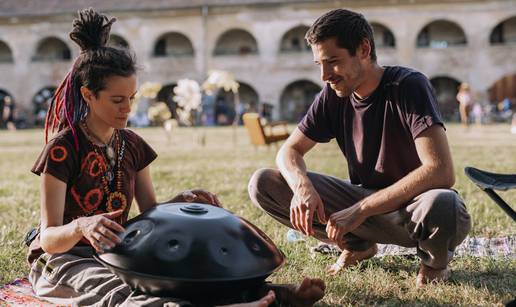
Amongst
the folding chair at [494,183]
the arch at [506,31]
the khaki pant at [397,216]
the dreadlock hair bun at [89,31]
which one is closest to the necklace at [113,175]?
the dreadlock hair bun at [89,31]

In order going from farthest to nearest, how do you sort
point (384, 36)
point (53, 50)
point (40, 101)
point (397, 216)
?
1. point (53, 50)
2. point (40, 101)
3. point (384, 36)
4. point (397, 216)

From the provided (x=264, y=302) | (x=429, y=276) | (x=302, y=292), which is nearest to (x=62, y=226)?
(x=264, y=302)

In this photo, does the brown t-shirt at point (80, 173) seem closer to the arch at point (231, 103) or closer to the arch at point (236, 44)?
the arch at point (231, 103)

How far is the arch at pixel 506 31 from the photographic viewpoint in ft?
111

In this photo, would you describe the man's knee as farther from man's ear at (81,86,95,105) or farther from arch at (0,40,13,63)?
arch at (0,40,13,63)

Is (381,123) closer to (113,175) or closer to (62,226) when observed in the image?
(113,175)

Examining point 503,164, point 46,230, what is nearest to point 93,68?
point 46,230

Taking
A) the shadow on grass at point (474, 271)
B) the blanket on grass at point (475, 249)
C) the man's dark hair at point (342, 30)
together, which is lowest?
the blanket on grass at point (475, 249)

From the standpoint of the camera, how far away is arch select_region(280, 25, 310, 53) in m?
35.4

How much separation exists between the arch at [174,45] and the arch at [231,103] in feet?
10.5

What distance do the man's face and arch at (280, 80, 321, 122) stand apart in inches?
1292

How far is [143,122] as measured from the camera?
108 ft

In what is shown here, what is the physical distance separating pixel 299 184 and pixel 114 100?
966 millimetres

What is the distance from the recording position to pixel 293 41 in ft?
117
